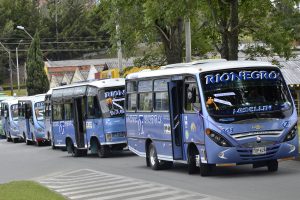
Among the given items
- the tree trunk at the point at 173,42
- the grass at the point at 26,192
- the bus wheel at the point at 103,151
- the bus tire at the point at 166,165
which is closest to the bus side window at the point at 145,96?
the bus tire at the point at 166,165

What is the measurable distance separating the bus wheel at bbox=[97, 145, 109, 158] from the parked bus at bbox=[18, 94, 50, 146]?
1359cm

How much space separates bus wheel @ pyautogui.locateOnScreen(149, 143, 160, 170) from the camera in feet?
70.5

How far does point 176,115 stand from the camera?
19.8 m

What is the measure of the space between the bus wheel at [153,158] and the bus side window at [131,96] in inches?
68.0

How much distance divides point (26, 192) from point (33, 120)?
94.5 feet

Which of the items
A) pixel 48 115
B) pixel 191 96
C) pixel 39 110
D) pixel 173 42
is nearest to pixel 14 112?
pixel 39 110

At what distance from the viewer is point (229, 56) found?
2520cm

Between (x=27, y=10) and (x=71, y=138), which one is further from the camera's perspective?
(x=27, y=10)

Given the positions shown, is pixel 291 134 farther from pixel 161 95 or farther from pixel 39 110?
pixel 39 110

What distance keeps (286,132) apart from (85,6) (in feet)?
285

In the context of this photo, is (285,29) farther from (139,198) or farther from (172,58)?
(139,198)

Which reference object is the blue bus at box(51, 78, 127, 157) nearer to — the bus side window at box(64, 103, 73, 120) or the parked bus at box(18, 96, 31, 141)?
the bus side window at box(64, 103, 73, 120)

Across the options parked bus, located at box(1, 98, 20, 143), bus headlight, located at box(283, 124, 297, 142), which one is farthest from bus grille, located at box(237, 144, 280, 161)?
parked bus, located at box(1, 98, 20, 143)

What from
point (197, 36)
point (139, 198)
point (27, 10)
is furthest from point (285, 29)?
point (27, 10)
